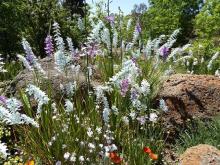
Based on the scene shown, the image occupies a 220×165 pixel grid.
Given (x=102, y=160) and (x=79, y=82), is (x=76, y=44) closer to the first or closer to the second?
(x=79, y=82)

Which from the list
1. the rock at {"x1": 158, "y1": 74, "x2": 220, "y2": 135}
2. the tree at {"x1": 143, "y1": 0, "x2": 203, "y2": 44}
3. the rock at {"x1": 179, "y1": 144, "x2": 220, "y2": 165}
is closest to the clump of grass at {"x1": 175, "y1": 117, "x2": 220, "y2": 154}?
the rock at {"x1": 158, "y1": 74, "x2": 220, "y2": 135}

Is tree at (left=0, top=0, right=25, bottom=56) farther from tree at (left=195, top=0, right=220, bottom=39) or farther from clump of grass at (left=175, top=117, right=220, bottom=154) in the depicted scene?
clump of grass at (left=175, top=117, right=220, bottom=154)

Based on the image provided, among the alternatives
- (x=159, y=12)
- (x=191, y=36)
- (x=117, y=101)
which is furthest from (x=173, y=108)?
(x=191, y=36)

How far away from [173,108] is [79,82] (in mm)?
1368

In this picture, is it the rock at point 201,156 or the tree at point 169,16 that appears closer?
the rock at point 201,156

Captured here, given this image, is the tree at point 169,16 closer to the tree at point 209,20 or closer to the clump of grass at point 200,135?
the tree at point 209,20

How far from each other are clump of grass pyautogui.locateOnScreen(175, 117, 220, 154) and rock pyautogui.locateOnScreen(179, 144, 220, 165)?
3.68 feet

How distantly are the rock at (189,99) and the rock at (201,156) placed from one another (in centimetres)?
197

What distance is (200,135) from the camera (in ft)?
21.4

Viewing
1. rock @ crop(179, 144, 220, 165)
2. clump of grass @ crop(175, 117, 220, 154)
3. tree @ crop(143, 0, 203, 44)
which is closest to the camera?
rock @ crop(179, 144, 220, 165)

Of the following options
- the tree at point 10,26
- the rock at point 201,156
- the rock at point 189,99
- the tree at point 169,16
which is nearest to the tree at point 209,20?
the tree at point 10,26

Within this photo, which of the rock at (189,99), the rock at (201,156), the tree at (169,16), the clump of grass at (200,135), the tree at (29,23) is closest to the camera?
the rock at (201,156)

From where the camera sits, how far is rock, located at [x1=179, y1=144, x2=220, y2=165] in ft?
15.9

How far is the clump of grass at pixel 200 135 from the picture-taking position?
6.39 m
